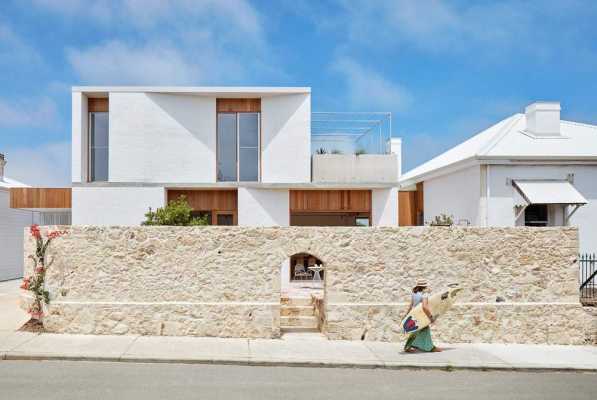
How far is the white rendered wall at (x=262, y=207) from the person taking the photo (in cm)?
2206

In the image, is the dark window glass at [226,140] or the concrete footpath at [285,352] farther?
the dark window glass at [226,140]

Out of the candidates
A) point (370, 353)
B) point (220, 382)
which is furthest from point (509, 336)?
point (220, 382)

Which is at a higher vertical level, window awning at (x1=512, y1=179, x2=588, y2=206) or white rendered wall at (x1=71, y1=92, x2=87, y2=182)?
white rendered wall at (x1=71, y1=92, x2=87, y2=182)

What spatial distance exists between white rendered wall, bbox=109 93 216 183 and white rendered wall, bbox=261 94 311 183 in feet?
7.16

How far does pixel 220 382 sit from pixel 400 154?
2181cm

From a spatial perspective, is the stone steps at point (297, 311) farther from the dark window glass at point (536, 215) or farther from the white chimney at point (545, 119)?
the white chimney at point (545, 119)

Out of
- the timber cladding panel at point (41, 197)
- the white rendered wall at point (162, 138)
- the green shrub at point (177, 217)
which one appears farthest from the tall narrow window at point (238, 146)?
the timber cladding panel at point (41, 197)

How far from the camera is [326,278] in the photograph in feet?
45.6

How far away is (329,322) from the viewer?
13.8m

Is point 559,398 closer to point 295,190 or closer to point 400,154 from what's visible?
point 295,190

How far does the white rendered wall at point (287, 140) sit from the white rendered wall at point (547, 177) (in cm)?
672

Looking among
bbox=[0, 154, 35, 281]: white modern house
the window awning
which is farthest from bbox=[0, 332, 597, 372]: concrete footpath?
bbox=[0, 154, 35, 281]: white modern house

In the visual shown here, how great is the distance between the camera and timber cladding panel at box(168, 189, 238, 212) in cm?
2286

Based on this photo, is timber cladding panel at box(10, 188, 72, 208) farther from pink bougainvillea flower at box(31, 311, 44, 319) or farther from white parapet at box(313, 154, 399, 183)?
pink bougainvillea flower at box(31, 311, 44, 319)
